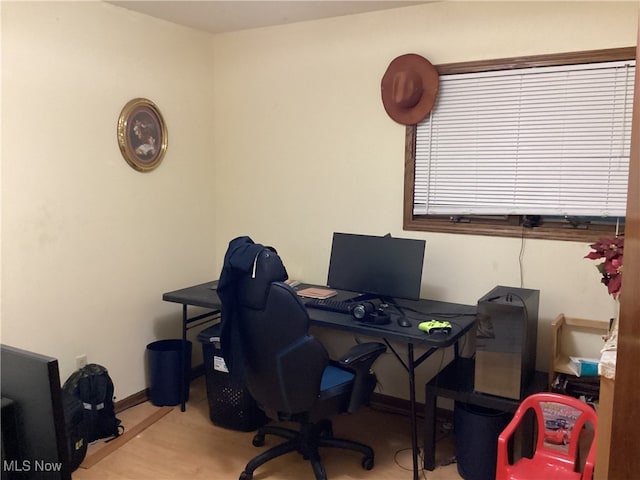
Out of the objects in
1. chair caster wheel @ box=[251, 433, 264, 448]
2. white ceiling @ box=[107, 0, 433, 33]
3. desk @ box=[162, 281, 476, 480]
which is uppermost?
white ceiling @ box=[107, 0, 433, 33]

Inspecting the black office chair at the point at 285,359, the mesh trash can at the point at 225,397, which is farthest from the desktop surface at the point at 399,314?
the mesh trash can at the point at 225,397

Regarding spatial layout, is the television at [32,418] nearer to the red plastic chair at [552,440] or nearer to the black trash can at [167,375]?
the red plastic chair at [552,440]

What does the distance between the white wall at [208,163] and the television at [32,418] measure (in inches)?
74.7

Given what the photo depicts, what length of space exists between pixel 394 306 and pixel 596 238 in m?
1.05

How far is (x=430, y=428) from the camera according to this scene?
8.91 feet

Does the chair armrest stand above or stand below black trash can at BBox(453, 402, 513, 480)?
above

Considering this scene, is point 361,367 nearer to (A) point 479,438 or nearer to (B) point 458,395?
(B) point 458,395

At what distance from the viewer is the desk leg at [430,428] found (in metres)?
Result: 2.69

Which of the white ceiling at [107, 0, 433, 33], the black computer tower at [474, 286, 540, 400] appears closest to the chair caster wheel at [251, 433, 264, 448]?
the black computer tower at [474, 286, 540, 400]

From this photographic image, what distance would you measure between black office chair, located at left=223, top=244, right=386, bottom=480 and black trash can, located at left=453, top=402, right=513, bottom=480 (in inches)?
18.9

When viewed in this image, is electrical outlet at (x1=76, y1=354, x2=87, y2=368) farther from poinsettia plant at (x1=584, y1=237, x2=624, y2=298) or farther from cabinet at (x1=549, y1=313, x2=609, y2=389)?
poinsettia plant at (x1=584, y1=237, x2=624, y2=298)

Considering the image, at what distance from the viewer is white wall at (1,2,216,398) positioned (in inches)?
105

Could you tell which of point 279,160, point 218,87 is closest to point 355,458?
point 279,160

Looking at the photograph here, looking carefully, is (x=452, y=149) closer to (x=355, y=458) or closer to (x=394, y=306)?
(x=394, y=306)
